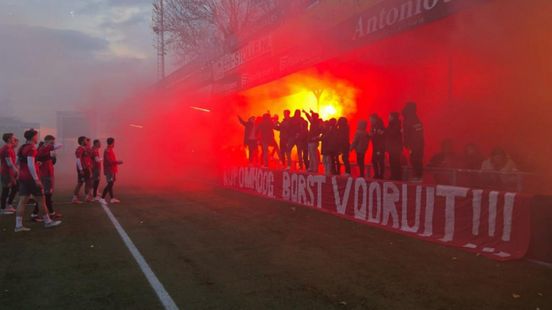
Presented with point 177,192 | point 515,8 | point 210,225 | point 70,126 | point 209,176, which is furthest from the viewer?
point 70,126

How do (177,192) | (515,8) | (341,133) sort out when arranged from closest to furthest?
(515,8)
(341,133)
(177,192)

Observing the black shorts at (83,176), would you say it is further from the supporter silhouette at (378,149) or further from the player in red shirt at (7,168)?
the supporter silhouette at (378,149)

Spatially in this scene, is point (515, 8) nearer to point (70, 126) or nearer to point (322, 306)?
point (322, 306)

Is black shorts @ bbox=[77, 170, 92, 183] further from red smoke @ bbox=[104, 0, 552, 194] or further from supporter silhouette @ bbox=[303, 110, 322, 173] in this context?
supporter silhouette @ bbox=[303, 110, 322, 173]

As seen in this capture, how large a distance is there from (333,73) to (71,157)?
35.2 m

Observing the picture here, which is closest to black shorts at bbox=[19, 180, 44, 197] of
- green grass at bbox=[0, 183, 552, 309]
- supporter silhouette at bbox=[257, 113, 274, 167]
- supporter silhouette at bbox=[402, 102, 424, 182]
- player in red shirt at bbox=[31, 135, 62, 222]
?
green grass at bbox=[0, 183, 552, 309]

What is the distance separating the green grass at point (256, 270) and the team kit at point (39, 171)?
54 centimetres

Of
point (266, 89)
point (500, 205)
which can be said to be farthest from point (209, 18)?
point (500, 205)

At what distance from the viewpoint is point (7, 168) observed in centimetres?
950

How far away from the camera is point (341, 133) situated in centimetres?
940

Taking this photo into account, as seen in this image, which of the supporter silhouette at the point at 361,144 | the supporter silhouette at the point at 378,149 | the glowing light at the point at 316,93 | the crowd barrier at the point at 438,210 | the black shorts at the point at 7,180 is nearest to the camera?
the crowd barrier at the point at 438,210

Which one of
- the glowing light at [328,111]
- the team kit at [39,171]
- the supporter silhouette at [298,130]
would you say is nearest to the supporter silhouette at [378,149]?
the supporter silhouette at [298,130]

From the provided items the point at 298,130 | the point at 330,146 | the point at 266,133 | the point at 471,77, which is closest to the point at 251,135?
the point at 266,133

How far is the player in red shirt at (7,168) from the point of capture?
8.73m
